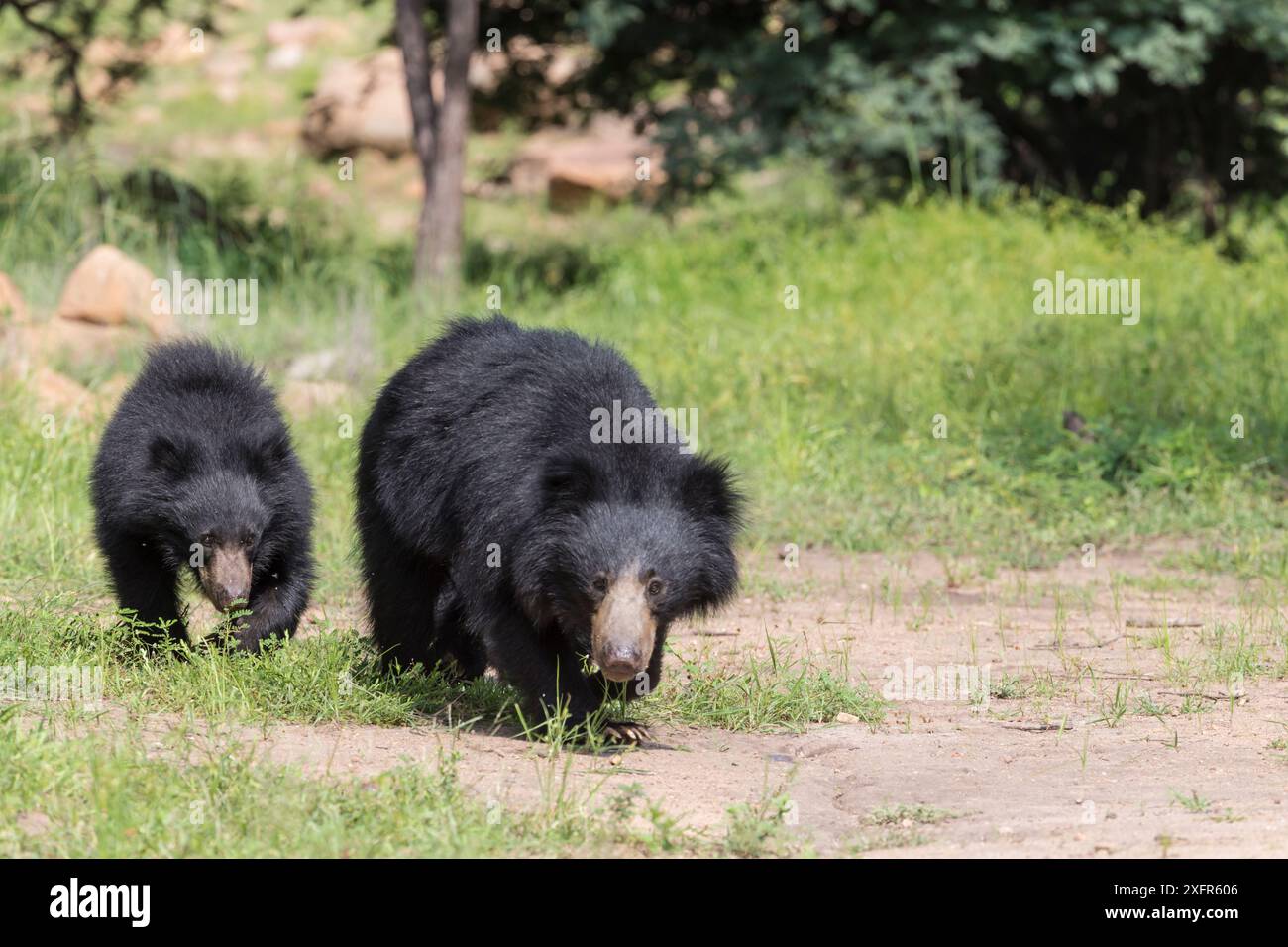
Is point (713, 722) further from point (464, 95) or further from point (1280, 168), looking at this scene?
point (1280, 168)

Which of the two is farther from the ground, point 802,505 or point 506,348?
point 506,348

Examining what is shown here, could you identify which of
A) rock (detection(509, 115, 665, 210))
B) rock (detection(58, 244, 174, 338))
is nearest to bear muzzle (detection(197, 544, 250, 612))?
rock (detection(58, 244, 174, 338))

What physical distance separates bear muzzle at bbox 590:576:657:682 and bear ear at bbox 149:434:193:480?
1.67m

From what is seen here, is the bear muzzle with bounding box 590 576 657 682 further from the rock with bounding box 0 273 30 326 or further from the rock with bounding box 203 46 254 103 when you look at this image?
the rock with bounding box 203 46 254 103

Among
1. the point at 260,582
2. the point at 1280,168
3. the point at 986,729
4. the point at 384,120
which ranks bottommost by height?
the point at 986,729

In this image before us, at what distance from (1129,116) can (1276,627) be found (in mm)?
7641

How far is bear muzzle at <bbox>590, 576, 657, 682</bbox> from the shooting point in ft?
14.3

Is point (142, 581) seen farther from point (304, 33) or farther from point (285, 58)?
point (304, 33)

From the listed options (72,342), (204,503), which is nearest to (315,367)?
(72,342)

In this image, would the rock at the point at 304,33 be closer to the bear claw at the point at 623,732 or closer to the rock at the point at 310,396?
the rock at the point at 310,396

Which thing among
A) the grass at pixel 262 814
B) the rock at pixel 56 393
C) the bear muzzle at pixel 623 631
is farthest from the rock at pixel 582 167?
the grass at pixel 262 814

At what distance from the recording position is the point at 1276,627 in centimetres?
598

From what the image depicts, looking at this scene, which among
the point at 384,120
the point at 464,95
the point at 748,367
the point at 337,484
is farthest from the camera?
the point at 384,120

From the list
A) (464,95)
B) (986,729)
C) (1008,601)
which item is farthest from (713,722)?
(464,95)
